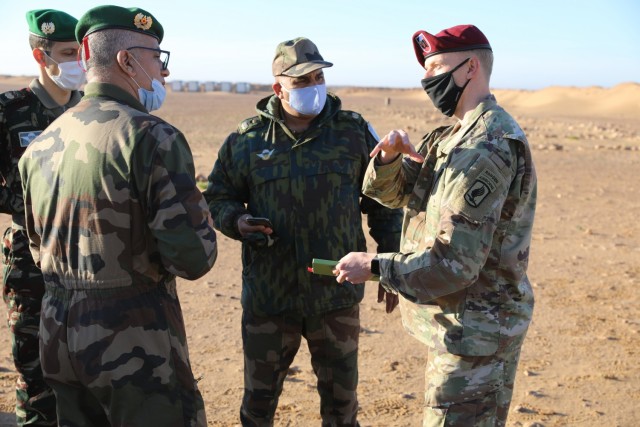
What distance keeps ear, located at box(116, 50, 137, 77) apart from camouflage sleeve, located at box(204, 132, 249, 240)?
1145 millimetres

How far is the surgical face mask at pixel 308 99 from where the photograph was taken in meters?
3.66

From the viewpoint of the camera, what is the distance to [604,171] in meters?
15.9

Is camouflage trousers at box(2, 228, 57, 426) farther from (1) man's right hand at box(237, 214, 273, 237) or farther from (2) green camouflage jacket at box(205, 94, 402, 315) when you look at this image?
(1) man's right hand at box(237, 214, 273, 237)

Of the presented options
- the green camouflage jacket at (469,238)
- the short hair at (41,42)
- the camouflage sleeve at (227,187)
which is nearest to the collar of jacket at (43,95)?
the short hair at (41,42)

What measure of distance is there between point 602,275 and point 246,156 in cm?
529

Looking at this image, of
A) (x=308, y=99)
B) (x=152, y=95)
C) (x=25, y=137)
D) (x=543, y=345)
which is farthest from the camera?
(x=543, y=345)

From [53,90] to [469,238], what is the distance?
8.61 ft

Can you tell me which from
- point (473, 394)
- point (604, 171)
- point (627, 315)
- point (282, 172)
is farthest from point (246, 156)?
point (604, 171)

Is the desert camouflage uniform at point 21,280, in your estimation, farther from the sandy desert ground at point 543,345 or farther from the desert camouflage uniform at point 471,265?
the desert camouflage uniform at point 471,265

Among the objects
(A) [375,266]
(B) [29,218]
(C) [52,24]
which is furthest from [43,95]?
(A) [375,266]

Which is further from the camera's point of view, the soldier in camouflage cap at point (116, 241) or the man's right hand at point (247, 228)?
the man's right hand at point (247, 228)

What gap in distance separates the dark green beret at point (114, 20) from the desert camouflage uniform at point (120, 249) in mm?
218

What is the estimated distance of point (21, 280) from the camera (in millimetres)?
3807

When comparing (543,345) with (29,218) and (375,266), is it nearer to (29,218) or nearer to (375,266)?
(375,266)
